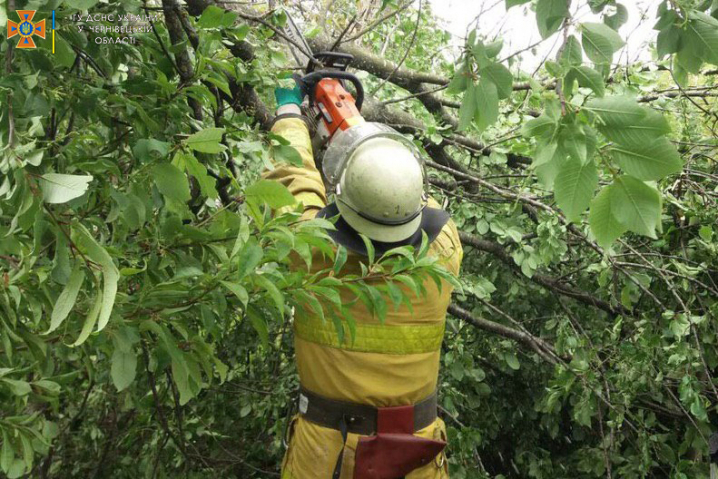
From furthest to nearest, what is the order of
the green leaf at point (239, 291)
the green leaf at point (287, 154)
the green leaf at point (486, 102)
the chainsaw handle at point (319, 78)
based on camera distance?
the chainsaw handle at point (319, 78) → the green leaf at point (287, 154) → the green leaf at point (239, 291) → the green leaf at point (486, 102)

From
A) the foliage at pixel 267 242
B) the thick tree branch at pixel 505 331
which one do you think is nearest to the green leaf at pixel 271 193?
the foliage at pixel 267 242

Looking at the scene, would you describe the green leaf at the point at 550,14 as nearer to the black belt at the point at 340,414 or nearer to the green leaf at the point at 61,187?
the green leaf at the point at 61,187

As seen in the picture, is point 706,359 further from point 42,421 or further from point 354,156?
point 42,421

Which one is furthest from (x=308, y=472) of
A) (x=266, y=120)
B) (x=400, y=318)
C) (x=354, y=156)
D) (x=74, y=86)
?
(x=74, y=86)

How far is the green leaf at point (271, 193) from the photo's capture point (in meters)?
1.27

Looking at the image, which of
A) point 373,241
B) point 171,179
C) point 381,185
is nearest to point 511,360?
point 373,241

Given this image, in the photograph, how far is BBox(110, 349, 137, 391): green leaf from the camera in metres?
1.34

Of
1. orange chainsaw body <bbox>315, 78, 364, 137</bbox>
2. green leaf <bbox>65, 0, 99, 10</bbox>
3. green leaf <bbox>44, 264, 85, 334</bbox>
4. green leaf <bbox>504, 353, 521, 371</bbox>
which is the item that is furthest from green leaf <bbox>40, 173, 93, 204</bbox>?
green leaf <bbox>504, 353, 521, 371</bbox>

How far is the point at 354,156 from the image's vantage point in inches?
76.3

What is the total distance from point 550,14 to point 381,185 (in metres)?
0.87

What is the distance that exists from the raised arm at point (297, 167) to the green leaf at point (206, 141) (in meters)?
0.81

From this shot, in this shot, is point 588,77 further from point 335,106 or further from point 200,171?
point 335,106

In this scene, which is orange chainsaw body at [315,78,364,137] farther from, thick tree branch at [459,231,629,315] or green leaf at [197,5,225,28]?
thick tree branch at [459,231,629,315]

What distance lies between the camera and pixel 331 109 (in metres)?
2.14
